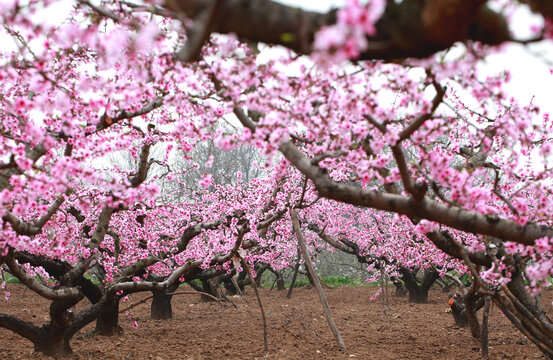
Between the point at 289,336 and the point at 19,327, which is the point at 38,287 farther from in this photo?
the point at 289,336

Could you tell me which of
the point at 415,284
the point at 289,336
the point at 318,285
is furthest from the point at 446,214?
the point at 415,284

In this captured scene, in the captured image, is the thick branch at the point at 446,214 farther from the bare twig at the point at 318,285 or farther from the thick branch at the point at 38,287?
the thick branch at the point at 38,287

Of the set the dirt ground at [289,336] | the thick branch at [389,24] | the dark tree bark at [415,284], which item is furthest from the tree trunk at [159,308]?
the thick branch at [389,24]

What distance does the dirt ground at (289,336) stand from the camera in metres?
6.25

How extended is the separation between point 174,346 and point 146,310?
495 centimetres

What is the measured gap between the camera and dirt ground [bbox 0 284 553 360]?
6.25 m

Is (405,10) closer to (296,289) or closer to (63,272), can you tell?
(63,272)

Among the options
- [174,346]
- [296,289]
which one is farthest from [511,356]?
[296,289]

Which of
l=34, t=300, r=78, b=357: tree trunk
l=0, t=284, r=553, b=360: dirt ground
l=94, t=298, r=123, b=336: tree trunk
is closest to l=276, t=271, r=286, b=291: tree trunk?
l=0, t=284, r=553, b=360: dirt ground

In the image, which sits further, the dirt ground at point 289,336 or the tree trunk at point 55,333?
the dirt ground at point 289,336

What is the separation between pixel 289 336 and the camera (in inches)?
290

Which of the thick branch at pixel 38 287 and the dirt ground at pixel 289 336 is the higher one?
the thick branch at pixel 38 287

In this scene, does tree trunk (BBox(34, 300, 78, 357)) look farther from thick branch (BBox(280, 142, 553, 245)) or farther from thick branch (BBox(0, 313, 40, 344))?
thick branch (BBox(280, 142, 553, 245))

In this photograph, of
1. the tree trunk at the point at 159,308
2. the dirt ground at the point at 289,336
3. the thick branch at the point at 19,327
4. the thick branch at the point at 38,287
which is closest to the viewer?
the thick branch at the point at 38,287
